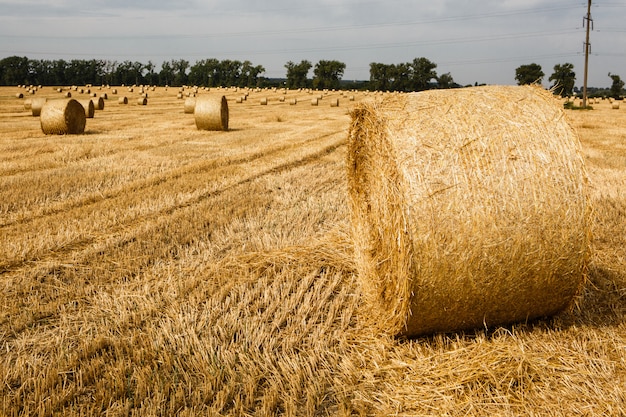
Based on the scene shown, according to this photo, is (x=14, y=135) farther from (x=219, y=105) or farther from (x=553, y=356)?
(x=553, y=356)


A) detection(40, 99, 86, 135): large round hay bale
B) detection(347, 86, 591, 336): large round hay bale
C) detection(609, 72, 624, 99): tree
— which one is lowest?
detection(347, 86, 591, 336): large round hay bale

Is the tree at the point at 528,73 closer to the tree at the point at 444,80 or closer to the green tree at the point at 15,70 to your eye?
the tree at the point at 444,80

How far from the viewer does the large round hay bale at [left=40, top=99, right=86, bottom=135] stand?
16.0 meters

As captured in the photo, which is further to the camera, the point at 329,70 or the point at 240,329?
the point at 329,70

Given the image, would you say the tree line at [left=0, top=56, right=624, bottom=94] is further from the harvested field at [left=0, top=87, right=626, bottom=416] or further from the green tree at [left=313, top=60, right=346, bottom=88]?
the harvested field at [left=0, top=87, right=626, bottom=416]

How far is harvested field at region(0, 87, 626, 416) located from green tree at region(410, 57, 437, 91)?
81.8 metres

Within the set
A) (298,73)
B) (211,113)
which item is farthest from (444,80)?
(211,113)

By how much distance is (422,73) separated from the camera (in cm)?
8656

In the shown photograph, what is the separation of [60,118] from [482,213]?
1618 centimetres

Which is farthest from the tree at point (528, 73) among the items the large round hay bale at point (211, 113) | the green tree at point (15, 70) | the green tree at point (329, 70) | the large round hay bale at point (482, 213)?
the green tree at point (15, 70)

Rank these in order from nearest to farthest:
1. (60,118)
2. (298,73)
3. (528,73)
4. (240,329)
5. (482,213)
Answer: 1. (482,213)
2. (240,329)
3. (60,118)
4. (528,73)
5. (298,73)

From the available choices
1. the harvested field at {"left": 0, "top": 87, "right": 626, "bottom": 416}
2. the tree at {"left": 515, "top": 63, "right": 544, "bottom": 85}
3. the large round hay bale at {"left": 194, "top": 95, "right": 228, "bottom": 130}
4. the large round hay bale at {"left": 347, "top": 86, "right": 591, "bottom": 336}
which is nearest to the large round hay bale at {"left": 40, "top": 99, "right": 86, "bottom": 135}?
the large round hay bale at {"left": 194, "top": 95, "right": 228, "bottom": 130}

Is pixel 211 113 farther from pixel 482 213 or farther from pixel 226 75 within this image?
pixel 226 75

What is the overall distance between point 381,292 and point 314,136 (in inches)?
527
